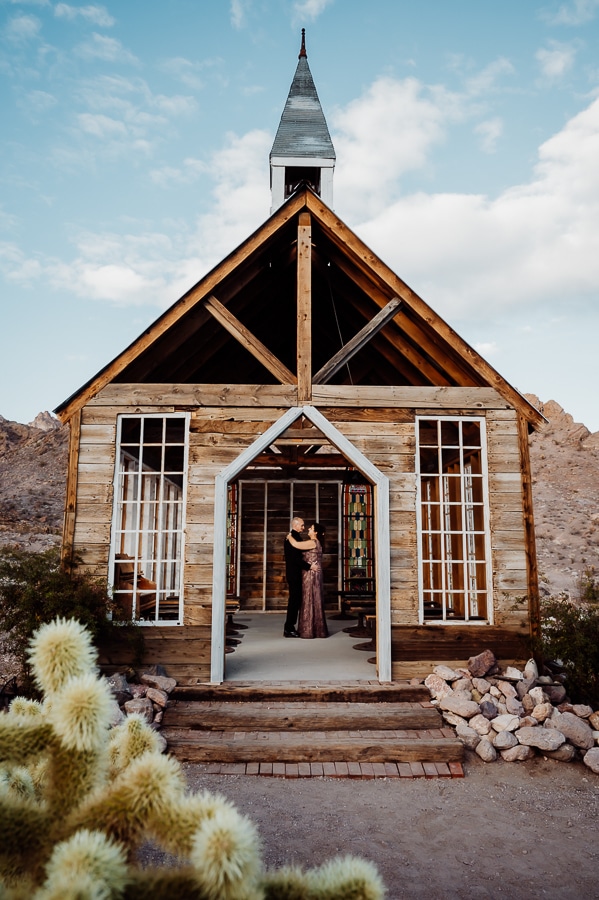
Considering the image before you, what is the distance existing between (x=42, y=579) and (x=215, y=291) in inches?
161

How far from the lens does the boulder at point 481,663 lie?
7.35 metres

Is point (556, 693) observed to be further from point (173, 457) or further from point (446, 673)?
point (173, 457)

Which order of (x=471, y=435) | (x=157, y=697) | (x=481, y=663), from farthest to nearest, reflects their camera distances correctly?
(x=471, y=435) → (x=481, y=663) → (x=157, y=697)

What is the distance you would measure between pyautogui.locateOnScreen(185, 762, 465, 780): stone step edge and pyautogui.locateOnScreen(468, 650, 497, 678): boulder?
151cm

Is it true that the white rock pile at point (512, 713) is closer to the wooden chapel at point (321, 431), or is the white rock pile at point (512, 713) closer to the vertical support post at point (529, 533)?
the wooden chapel at point (321, 431)

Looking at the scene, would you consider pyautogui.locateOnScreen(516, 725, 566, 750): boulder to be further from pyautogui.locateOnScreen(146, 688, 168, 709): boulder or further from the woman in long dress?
the woman in long dress

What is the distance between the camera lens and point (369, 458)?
7992mm

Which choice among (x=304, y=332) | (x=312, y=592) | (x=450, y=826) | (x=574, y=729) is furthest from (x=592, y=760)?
(x=304, y=332)

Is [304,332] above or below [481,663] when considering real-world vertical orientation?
above

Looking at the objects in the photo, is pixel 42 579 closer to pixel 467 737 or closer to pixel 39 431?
pixel 467 737

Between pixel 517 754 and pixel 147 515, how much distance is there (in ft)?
25.9

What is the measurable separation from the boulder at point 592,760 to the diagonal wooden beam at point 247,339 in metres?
5.15

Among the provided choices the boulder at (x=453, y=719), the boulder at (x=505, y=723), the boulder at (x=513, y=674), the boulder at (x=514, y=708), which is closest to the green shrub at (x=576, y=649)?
the boulder at (x=513, y=674)

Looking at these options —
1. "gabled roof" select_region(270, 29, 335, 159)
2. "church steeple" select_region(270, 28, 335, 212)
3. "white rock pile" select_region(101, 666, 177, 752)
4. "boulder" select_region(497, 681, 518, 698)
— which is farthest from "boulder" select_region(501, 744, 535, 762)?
"gabled roof" select_region(270, 29, 335, 159)
